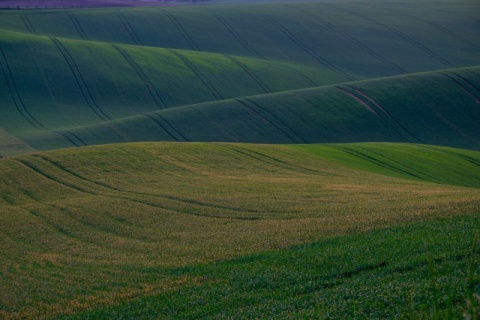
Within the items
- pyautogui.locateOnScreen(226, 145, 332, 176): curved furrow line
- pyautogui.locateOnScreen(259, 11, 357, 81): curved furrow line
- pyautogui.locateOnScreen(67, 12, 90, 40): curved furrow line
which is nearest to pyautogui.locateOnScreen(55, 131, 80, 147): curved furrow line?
pyautogui.locateOnScreen(226, 145, 332, 176): curved furrow line

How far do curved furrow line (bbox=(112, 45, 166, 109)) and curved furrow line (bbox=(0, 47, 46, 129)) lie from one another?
14.0 metres

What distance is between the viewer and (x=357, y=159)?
42.8 m

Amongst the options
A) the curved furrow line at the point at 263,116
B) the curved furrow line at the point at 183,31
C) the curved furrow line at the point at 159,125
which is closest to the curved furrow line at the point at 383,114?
the curved furrow line at the point at 263,116

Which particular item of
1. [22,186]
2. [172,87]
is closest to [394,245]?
[22,186]

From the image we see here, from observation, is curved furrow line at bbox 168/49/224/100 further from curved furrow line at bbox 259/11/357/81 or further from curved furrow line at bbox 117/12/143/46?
curved furrow line at bbox 259/11/357/81

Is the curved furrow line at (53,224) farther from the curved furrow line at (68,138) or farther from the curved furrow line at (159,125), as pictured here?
the curved furrow line at (159,125)

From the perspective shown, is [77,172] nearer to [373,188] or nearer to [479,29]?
[373,188]

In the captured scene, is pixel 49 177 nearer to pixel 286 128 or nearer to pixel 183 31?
pixel 286 128

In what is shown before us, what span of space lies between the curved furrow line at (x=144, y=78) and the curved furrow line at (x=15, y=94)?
46.0 ft

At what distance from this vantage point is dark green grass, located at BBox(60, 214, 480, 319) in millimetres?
11805

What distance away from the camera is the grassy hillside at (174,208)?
17531 millimetres

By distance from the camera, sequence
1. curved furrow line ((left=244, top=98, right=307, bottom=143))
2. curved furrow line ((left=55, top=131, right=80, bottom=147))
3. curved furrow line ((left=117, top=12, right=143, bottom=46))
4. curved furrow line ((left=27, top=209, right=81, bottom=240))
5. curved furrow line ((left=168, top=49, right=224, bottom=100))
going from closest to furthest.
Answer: curved furrow line ((left=27, top=209, right=81, bottom=240)) < curved furrow line ((left=55, top=131, right=80, bottom=147)) < curved furrow line ((left=244, top=98, right=307, bottom=143)) < curved furrow line ((left=168, top=49, right=224, bottom=100)) < curved furrow line ((left=117, top=12, right=143, bottom=46))

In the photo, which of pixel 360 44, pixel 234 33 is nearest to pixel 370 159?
pixel 360 44

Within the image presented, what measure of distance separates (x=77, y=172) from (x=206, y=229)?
14.6 meters
